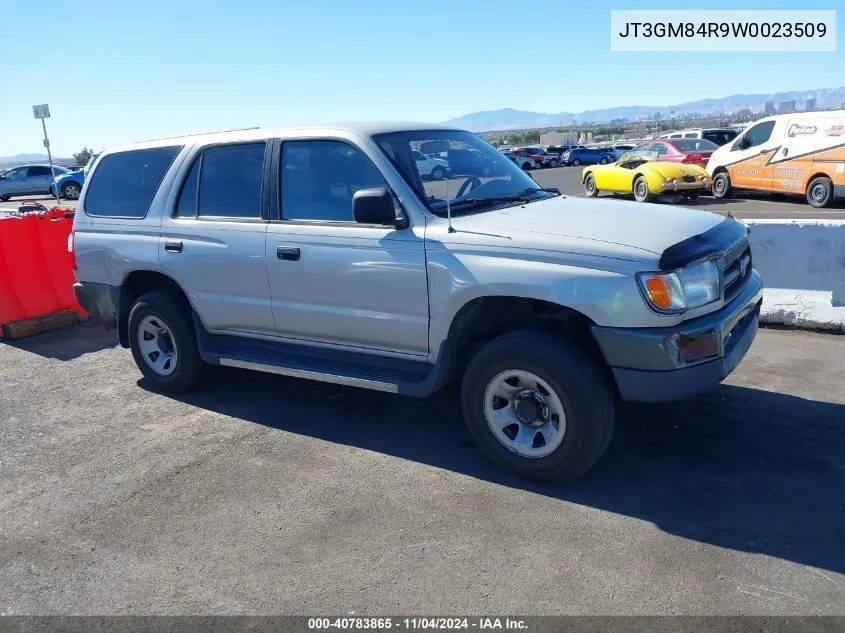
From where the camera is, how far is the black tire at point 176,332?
18.0 feet

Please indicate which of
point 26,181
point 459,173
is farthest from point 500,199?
point 26,181

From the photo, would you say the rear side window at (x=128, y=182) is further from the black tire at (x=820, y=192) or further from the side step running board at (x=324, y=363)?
the black tire at (x=820, y=192)

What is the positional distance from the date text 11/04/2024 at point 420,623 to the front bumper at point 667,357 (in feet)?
4.50

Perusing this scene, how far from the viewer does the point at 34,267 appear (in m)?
8.21

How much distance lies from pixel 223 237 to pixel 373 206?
1447 mm

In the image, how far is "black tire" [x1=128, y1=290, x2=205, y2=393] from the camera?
18.0 ft

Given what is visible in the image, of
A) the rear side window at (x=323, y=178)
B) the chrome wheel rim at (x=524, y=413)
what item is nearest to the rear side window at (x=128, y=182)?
the rear side window at (x=323, y=178)

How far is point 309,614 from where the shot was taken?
306 cm

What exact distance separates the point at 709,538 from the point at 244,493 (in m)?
2.44

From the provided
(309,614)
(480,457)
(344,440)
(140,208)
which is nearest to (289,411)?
(344,440)

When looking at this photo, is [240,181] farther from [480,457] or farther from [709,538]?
[709,538]

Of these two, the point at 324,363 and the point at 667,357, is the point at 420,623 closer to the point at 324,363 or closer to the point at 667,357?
the point at 667,357

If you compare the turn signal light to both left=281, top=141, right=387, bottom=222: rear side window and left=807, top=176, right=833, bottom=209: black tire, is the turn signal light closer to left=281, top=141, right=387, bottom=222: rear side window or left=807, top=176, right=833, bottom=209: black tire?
left=281, top=141, right=387, bottom=222: rear side window

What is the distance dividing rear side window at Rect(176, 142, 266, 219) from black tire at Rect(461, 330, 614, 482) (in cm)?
198
